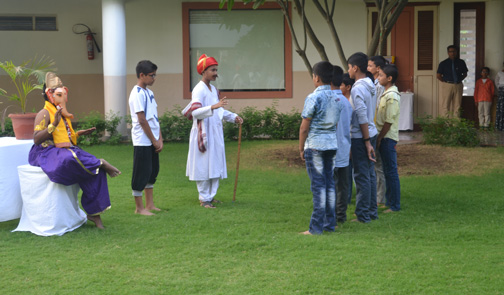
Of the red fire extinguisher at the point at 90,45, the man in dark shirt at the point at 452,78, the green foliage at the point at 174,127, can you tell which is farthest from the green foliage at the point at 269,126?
the red fire extinguisher at the point at 90,45

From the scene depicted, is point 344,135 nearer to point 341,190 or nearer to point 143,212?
point 341,190

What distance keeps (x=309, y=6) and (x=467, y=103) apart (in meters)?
4.27

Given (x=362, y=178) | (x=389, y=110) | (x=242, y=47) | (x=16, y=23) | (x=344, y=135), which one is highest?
(x=16, y=23)

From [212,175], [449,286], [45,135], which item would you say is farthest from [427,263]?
[45,135]

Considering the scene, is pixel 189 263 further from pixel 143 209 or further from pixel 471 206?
pixel 471 206

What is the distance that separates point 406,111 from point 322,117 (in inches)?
345

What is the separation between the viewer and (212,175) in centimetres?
753

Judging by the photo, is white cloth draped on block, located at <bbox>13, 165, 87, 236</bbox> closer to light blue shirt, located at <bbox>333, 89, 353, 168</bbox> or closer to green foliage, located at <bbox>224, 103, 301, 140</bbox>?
light blue shirt, located at <bbox>333, 89, 353, 168</bbox>

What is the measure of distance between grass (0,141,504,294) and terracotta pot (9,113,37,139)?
929mm

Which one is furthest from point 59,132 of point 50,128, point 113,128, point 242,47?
point 242,47

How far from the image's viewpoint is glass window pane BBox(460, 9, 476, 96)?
48.2ft

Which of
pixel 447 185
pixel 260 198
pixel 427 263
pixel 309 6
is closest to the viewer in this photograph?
pixel 427 263

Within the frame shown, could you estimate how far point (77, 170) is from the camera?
6.14 metres

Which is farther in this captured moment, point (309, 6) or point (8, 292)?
point (309, 6)
